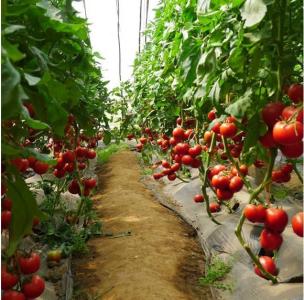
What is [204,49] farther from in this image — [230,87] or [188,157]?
[188,157]

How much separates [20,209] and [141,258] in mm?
2468

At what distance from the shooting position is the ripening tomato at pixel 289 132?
3.27ft

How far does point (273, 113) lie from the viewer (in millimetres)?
1136

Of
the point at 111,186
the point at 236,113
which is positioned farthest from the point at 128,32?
the point at 236,113

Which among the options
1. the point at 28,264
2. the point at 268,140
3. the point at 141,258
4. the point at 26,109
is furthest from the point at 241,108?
the point at 141,258

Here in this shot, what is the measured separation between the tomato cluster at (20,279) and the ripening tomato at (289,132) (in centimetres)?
77

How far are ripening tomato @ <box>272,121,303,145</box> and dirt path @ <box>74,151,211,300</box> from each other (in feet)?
6.27

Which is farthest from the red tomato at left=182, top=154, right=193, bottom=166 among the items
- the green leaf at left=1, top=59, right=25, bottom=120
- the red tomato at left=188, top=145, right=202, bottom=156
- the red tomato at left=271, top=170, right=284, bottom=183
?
the green leaf at left=1, top=59, right=25, bottom=120

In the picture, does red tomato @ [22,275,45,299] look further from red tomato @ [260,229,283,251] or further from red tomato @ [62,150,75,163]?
red tomato @ [62,150,75,163]

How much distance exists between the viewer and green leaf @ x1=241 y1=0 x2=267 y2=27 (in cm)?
113

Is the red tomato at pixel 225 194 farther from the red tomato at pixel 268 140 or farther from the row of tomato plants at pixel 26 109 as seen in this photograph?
the row of tomato plants at pixel 26 109

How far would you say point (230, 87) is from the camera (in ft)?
5.15

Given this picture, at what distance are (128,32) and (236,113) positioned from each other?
12.3 metres

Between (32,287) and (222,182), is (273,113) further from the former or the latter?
(32,287)
